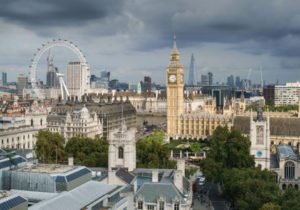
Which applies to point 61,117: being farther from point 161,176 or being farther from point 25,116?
point 161,176

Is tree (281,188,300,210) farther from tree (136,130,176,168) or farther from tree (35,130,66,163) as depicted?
tree (35,130,66,163)

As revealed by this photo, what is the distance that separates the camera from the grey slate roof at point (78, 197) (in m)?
37.8

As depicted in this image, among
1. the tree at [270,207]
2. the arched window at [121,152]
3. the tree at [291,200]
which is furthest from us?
the arched window at [121,152]

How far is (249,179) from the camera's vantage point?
5747 centimetres

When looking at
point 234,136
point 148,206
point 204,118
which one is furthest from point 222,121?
point 148,206

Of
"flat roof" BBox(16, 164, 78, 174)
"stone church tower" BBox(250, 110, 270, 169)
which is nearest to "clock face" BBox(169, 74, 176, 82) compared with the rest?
"stone church tower" BBox(250, 110, 270, 169)

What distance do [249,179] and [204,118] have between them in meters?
90.9

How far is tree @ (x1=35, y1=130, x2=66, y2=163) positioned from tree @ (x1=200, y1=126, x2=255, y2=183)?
2579 cm

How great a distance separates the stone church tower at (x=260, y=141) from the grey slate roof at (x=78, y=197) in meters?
34.7

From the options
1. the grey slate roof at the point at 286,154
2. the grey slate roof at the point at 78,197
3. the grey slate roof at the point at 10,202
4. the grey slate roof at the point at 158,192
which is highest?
the grey slate roof at the point at 10,202

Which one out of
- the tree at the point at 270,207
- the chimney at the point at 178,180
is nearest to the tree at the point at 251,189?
the tree at the point at 270,207

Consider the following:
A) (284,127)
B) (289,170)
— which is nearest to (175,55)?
(284,127)

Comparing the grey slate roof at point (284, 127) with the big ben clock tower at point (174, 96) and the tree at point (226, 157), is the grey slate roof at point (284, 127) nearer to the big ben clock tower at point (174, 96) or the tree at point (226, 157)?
the big ben clock tower at point (174, 96)

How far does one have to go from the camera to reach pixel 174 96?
15112 centimetres
